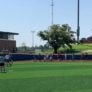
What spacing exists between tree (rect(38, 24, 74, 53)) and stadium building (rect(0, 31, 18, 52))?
1729cm

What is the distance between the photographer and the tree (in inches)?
4178

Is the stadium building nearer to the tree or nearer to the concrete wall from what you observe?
the concrete wall

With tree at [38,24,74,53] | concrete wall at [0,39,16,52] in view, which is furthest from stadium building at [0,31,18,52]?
tree at [38,24,74,53]

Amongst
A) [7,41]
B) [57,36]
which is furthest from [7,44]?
[57,36]

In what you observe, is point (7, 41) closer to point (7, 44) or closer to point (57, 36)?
point (7, 44)

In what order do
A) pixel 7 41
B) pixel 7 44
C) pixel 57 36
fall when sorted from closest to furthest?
pixel 57 36, pixel 7 44, pixel 7 41

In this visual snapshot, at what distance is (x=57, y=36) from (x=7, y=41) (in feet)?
80.0

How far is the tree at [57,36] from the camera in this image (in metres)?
106

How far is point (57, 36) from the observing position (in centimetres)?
10750

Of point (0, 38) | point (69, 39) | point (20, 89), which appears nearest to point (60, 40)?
point (69, 39)

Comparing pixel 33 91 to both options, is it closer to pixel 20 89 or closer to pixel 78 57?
pixel 20 89

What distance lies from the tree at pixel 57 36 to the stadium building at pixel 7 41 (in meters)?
17.3

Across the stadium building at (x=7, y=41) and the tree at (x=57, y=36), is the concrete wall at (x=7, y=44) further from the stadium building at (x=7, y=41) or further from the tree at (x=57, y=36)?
the tree at (x=57, y=36)

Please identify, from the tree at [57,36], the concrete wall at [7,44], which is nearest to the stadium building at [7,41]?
the concrete wall at [7,44]
